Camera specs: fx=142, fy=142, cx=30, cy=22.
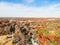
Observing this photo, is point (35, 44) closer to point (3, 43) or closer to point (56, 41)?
point (3, 43)

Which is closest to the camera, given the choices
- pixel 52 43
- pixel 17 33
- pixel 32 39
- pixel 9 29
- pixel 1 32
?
pixel 52 43

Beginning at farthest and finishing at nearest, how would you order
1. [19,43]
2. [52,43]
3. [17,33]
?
[17,33]
[19,43]
[52,43]

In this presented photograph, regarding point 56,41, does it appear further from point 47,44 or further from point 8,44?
point 8,44

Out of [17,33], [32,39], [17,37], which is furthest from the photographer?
[32,39]

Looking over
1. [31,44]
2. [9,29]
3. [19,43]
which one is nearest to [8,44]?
[19,43]

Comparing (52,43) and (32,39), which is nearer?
(52,43)

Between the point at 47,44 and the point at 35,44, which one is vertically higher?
the point at 47,44

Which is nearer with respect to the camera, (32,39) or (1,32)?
(32,39)

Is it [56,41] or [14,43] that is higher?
[56,41]

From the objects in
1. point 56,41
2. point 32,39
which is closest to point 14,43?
point 32,39
